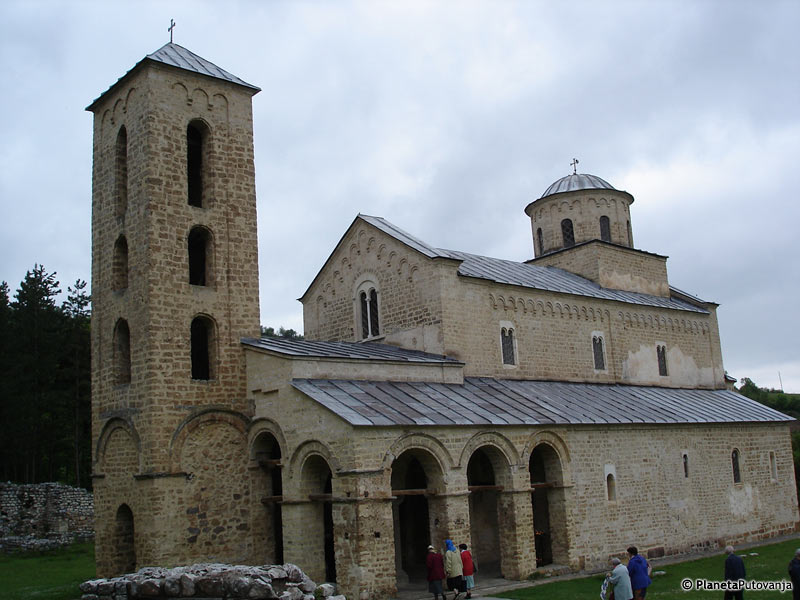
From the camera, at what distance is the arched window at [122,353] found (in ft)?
60.4

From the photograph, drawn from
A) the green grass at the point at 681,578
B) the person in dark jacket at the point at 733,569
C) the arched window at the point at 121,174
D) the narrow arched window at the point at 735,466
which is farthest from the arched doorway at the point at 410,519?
the narrow arched window at the point at 735,466

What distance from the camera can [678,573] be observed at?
1780cm

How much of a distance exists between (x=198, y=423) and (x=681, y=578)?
11.3m

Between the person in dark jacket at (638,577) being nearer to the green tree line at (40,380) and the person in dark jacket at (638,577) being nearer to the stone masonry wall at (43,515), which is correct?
the stone masonry wall at (43,515)

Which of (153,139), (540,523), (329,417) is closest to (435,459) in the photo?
(329,417)

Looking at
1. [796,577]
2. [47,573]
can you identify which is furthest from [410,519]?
[47,573]

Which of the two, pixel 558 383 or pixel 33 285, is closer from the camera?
pixel 558 383

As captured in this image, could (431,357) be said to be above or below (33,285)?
below

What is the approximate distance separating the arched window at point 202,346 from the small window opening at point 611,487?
10.7 metres

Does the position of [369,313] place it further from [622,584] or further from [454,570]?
[622,584]

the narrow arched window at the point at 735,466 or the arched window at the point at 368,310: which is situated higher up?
the arched window at the point at 368,310

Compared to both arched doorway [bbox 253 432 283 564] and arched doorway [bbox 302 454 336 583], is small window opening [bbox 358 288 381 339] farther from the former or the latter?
arched doorway [bbox 302 454 336 583]

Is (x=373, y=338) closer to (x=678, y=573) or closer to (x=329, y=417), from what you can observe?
(x=329, y=417)

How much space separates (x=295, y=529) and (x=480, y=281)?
30.4ft
